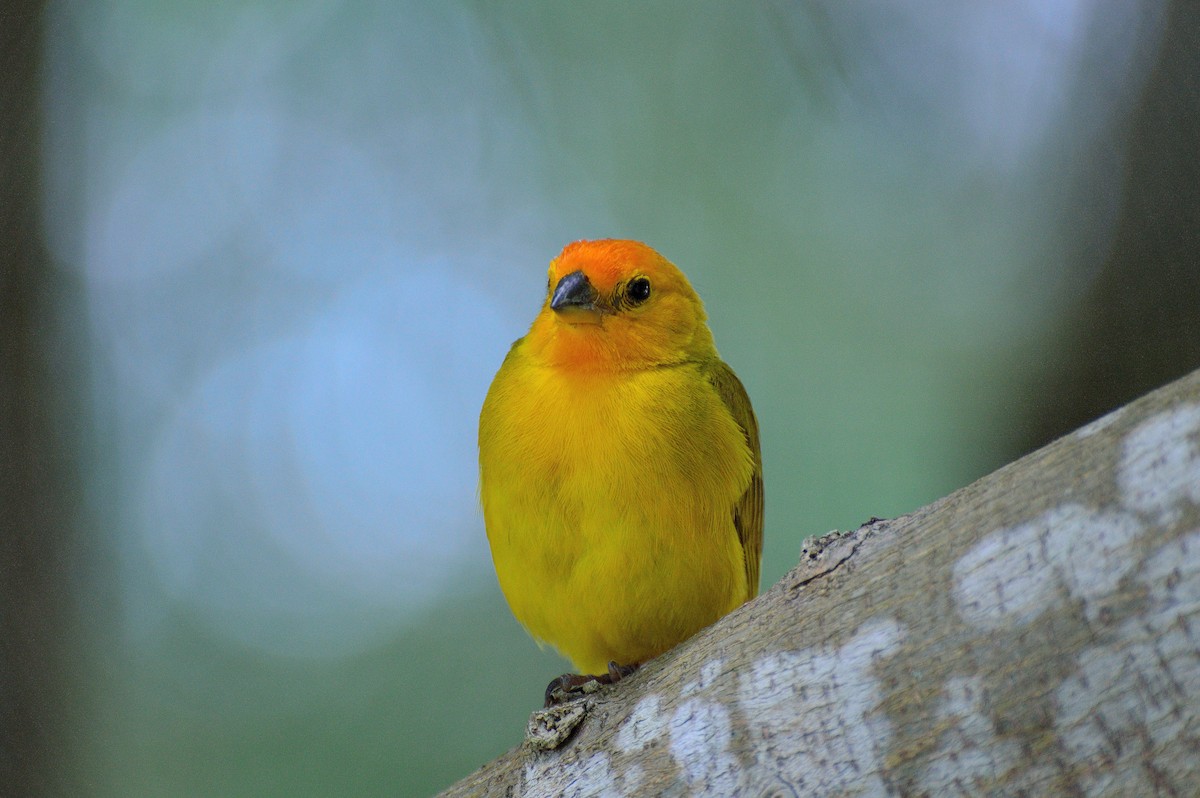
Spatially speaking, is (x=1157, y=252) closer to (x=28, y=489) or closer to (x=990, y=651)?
(x=990, y=651)

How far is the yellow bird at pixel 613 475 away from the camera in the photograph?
10.3 ft

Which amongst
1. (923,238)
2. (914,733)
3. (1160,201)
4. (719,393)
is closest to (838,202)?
(923,238)

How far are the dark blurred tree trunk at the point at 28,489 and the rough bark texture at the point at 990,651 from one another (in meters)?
2.71

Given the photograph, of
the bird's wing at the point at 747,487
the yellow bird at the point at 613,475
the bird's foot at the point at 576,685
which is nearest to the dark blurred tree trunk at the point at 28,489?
the yellow bird at the point at 613,475

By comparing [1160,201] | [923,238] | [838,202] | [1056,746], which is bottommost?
[1056,746]

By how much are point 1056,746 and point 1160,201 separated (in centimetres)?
293

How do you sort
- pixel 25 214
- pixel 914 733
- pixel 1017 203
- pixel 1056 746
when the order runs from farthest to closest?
1. pixel 1017 203
2. pixel 25 214
3. pixel 914 733
4. pixel 1056 746

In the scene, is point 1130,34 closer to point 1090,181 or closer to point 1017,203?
point 1090,181

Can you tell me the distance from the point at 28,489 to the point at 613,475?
2.31 metres

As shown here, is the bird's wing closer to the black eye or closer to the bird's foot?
the black eye

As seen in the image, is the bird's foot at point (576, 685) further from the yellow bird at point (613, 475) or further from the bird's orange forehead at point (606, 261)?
the bird's orange forehead at point (606, 261)

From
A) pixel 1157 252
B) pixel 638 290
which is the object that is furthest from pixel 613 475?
pixel 1157 252

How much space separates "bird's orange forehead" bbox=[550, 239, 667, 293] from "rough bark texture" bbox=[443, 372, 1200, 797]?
169 cm

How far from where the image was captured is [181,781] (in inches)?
270
